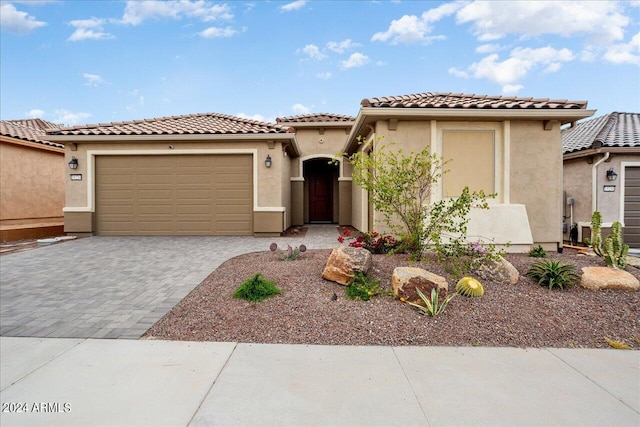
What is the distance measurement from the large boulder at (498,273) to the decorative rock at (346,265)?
5.38 ft

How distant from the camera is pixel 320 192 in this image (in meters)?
15.7

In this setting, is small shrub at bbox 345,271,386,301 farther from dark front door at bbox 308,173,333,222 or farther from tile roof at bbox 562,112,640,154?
dark front door at bbox 308,173,333,222

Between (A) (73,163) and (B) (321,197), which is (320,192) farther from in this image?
(A) (73,163)

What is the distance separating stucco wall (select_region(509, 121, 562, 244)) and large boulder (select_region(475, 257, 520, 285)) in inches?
144

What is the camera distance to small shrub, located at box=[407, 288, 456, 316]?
372 centimetres

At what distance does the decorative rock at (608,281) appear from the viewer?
448cm

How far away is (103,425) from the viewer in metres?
2.04

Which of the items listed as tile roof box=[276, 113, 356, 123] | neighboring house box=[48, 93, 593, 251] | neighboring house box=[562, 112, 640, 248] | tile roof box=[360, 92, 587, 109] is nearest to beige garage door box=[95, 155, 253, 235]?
neighboring house box=[48, 93, 593, 251]

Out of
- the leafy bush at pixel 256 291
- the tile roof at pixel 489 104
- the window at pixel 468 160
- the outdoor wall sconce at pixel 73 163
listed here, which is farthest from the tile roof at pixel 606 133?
the outdoor wall sconce at pixel 73 163

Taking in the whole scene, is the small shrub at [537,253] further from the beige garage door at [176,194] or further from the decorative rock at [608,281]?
the beige garage door at [176,194]

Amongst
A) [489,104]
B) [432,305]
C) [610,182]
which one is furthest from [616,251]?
[610,182]

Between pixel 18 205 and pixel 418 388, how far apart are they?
45.2ft

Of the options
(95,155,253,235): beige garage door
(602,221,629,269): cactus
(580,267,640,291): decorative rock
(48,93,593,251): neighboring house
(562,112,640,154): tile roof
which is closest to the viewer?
(580,267,640,291): decorative rock

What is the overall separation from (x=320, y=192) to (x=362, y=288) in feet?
38.0
